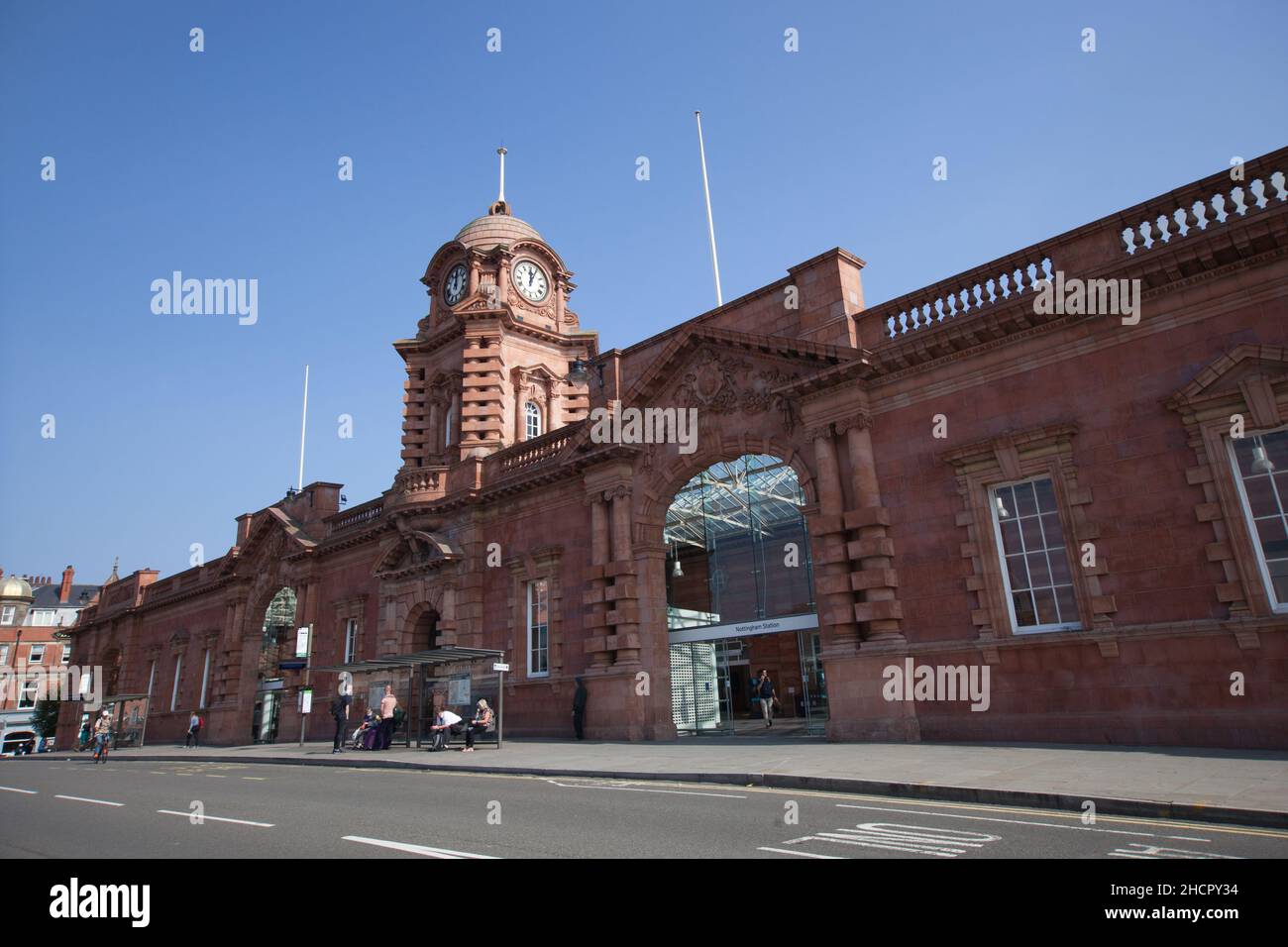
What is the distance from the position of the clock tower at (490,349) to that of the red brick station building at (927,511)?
2.69 feet

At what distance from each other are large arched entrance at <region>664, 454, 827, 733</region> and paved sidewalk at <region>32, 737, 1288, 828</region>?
416 cm

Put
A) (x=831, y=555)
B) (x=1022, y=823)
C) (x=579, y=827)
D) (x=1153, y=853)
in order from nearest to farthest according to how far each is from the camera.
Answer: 1. (x=1153, y=853)
2. (x=1022, y=823)
3. (x=579, y=827)
4. (x=831, y=555)

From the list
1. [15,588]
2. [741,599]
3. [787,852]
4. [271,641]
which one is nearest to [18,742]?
[15,588]

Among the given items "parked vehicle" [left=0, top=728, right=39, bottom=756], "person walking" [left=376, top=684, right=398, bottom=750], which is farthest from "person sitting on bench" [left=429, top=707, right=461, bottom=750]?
"parked vehicle" [left=0, top=728, right=39, bottom=756]

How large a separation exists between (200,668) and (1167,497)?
45781mm

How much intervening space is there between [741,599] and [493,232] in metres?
20.3

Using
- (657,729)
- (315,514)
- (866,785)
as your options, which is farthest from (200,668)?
(866,785)

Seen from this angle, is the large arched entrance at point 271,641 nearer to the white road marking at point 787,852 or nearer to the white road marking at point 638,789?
the white road marking at point 638,789

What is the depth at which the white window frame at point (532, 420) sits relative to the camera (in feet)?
112

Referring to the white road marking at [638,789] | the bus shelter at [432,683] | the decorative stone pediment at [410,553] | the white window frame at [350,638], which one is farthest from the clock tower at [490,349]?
the white road marking at [638,789]

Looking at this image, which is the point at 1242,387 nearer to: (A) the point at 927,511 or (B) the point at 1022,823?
(A) the point at 927,511

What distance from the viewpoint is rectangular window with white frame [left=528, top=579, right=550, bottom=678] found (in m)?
25.4

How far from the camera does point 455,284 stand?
118 feet
